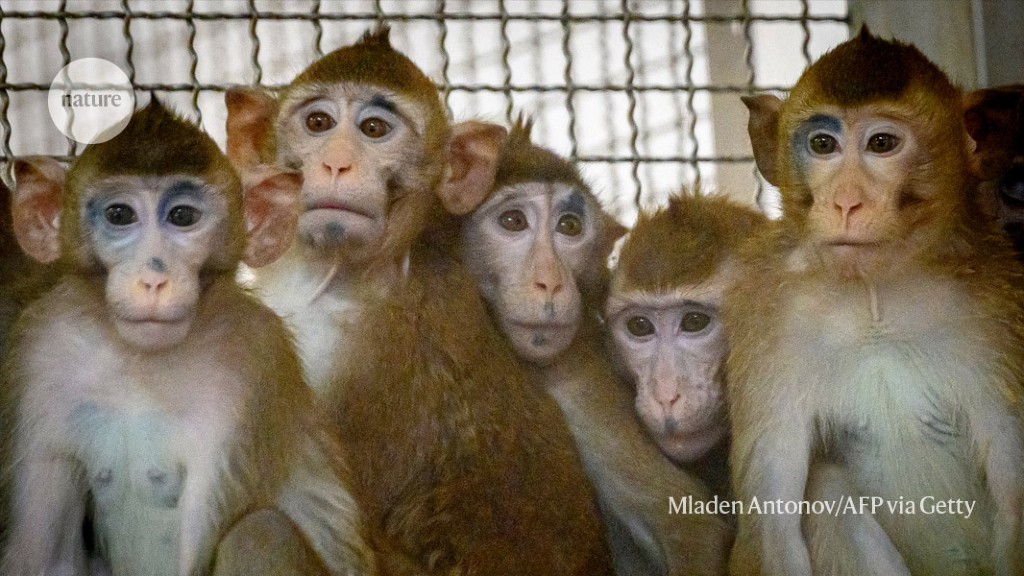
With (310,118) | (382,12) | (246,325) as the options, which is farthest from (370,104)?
(246,325)

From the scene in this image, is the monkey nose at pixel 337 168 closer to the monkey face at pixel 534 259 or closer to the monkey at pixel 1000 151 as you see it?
the monkey face at pixel 534 259

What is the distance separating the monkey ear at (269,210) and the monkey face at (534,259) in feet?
1.11

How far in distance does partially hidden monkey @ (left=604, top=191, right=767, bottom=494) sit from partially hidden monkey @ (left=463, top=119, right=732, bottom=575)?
4cm

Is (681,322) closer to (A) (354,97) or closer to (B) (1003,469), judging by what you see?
(B) (1003,469)

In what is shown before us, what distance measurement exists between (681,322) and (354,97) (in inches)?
27.8

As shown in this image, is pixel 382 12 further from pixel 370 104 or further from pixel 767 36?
pixel 767 36

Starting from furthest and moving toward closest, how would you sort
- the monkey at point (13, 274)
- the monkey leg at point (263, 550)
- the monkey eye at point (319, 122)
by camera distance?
the monkey eye at point (319, 122) < the monkey at point (13, 274) < the monkey leg at point (263, 550)

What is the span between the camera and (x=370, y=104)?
250 centimetres

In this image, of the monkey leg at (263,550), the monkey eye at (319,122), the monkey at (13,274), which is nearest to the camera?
the monkey leg at (263,550)

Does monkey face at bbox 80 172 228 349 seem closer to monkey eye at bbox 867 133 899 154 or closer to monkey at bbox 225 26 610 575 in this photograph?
monkey at bbox 225 26 610 575

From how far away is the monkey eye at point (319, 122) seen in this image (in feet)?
8.14

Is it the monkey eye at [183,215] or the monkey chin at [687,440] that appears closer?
the monkey eye at [183,215]

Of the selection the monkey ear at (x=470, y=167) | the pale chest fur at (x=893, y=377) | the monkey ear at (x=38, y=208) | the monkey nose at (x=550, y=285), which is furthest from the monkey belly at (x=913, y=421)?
the monkey ear at (x=38, y=208)

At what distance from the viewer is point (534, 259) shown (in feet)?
8.39
